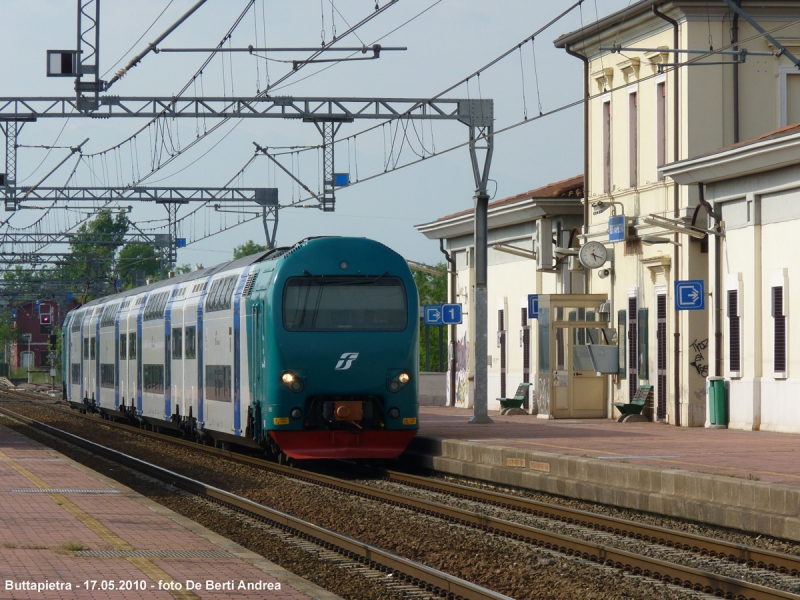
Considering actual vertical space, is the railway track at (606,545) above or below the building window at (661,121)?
below

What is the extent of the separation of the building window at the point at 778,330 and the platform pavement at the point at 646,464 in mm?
1240

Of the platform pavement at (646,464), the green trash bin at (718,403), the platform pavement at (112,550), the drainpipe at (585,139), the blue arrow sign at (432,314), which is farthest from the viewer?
the blue arrow sign at (432,314)

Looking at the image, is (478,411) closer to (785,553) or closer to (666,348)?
(666,348)

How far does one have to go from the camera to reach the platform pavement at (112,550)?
900 cm

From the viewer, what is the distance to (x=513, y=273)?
121 feet

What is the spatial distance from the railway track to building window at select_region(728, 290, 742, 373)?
344 inches

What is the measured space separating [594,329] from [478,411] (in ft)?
15.1

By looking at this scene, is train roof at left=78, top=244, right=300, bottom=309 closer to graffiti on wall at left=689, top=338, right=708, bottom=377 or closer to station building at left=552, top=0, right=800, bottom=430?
station building at left=552, top=0, right=800, bottom=430

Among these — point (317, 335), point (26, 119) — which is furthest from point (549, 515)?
point (26, 119)

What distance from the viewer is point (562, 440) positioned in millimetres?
22062

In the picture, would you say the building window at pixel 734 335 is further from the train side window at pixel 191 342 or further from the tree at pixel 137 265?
the tree at pixel 137 265

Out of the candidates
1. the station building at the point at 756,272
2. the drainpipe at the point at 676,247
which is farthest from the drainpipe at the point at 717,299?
A: the drainpipe at the point at 676,247

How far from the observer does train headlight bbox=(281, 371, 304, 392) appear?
19859 millimetres

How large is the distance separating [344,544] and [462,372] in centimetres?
2854
